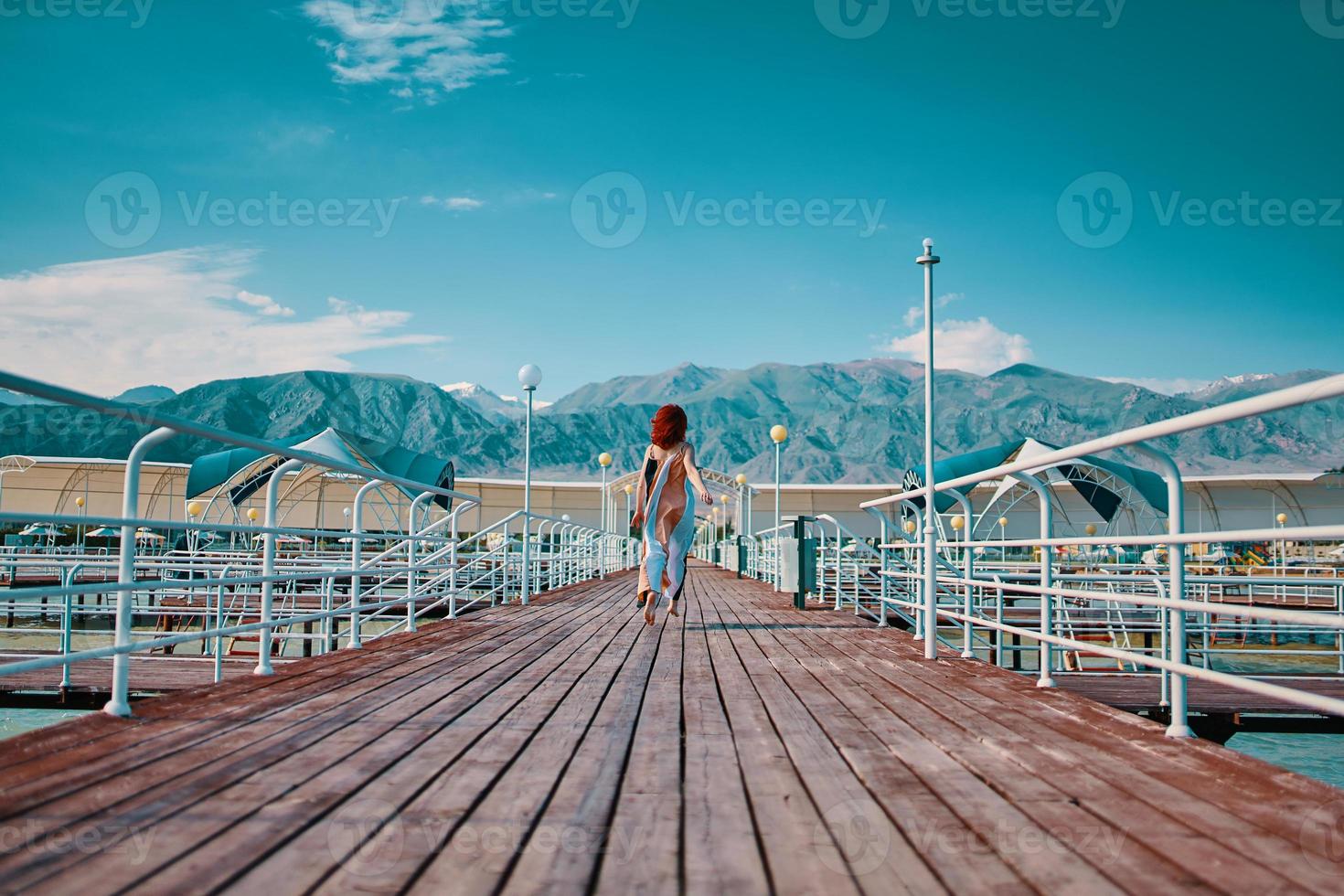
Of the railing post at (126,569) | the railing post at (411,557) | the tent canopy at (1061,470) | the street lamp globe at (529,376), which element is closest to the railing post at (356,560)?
the railing post at (411,557)

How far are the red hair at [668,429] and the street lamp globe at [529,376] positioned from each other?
652cm

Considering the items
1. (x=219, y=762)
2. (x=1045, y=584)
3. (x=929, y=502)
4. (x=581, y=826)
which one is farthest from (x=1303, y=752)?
(x=219, y=762)

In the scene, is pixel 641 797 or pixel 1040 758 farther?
pixel 1040 758

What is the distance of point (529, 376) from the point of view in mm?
14172

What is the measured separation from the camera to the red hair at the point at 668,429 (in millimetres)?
7781

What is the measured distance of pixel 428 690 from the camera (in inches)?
175

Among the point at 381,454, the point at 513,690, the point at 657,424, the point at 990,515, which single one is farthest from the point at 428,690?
the point at 990,515

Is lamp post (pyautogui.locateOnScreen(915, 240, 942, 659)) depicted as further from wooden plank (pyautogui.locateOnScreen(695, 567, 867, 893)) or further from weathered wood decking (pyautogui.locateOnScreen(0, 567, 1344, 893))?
wooden plank (pyautogui.locateOnScreen(695, 567, 867, 893))

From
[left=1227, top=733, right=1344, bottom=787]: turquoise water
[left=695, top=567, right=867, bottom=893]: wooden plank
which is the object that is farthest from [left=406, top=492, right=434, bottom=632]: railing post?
[left=1227, top=733, right=1344, bottom=787]: turquoise water

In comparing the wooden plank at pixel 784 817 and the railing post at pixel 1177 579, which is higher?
the railing post at pixel 1177 579

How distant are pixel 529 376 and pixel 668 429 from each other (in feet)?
22.0

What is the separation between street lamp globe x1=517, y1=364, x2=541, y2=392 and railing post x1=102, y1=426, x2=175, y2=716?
10.5 m

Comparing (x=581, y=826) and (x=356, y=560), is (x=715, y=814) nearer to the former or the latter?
(x=581, y=826)

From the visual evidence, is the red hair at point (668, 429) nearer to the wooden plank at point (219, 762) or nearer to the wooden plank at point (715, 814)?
the wooden plank at point (219, 762)
